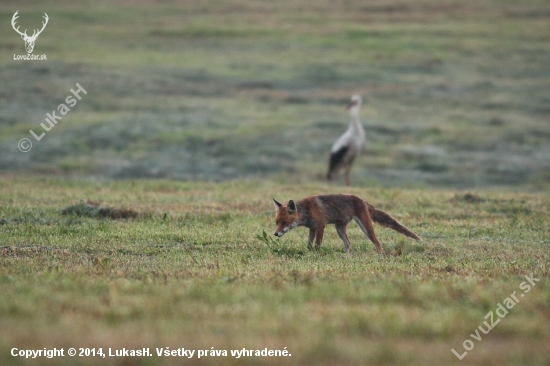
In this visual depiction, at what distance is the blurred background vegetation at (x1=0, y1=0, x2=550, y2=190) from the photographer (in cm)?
2806

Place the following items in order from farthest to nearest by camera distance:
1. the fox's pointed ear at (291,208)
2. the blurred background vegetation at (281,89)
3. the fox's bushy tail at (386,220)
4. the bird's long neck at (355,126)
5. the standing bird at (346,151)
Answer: the blurred background vegetation at (281,89) < the bird's long neck at (355,126) < the standing bird at (346,151) < the fox's bushy tail at (386,220) < the fox's pointed ear at (291,208)

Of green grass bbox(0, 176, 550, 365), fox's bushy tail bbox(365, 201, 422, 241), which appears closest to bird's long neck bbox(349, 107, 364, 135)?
green grass bbox(0, 176, 550, 365)

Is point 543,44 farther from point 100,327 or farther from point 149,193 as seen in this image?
point 100,327

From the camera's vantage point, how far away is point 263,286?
7.98 m

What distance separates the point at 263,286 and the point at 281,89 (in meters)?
32.3

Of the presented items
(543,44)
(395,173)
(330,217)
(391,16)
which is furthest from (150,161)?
(391,16)

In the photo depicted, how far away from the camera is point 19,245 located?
10844 mm

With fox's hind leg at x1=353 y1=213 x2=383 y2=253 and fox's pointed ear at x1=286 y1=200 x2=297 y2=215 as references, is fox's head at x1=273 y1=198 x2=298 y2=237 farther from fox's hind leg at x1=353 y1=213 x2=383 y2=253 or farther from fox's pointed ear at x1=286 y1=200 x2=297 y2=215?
fox's hind leg at x1=353 y1=213 x2=383 y2=253

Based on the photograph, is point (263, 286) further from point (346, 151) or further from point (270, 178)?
point (270, 178)

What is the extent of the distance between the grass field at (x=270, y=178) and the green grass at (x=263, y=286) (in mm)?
33

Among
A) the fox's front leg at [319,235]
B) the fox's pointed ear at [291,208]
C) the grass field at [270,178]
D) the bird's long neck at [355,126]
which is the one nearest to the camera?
the grass field at [270,178]

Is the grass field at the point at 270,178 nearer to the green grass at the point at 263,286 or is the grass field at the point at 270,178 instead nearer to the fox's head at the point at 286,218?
the green grass at the point at 263,286

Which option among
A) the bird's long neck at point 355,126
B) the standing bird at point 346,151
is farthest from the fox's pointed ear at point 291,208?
the bird's long neck at point 355,126

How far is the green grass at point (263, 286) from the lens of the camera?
19.2ft
